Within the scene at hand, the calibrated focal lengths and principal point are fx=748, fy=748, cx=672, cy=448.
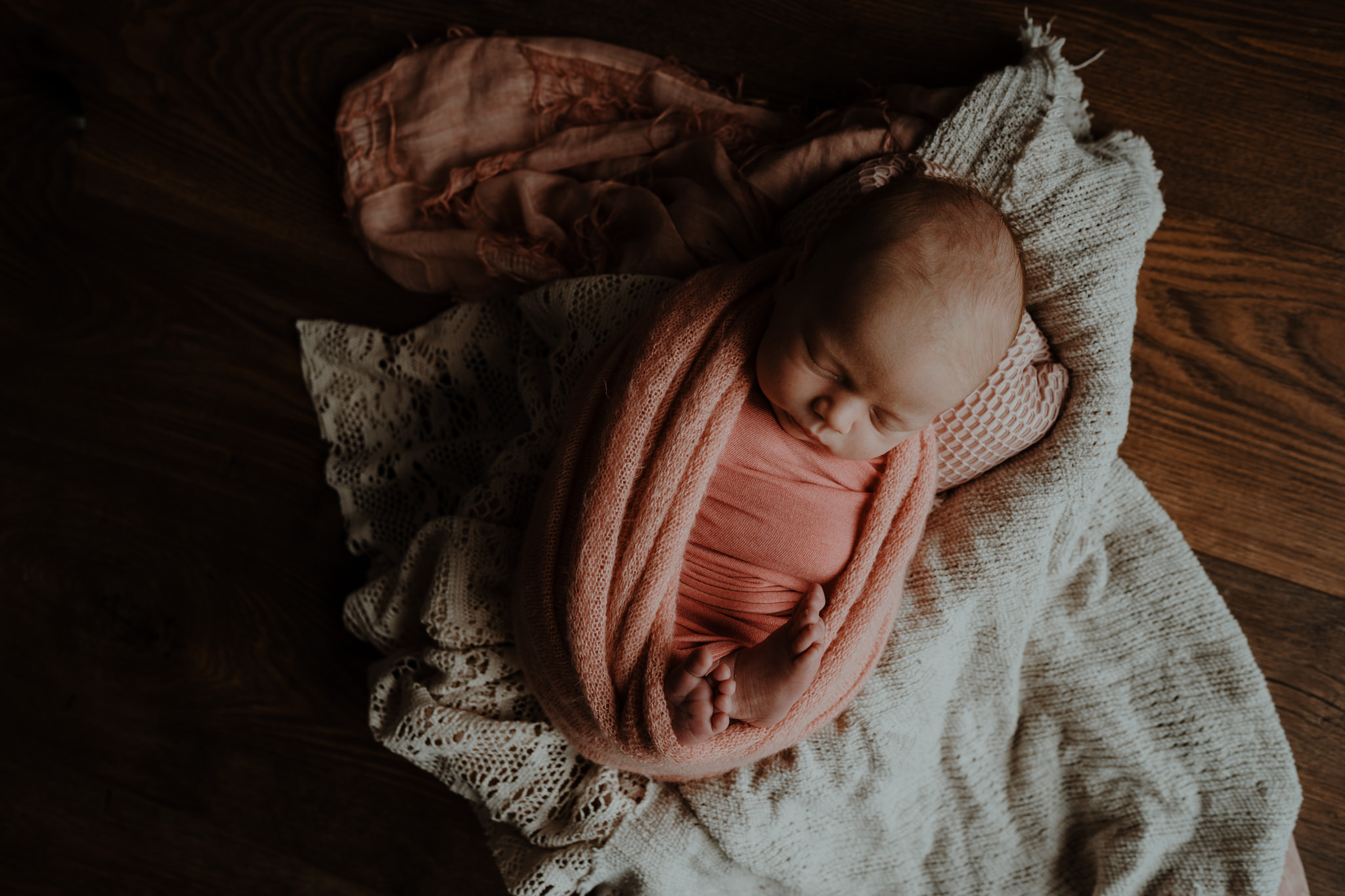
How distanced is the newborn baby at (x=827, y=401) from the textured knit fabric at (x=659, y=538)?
0.10 ft

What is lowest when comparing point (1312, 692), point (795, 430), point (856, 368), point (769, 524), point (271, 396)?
point (1312, 692)

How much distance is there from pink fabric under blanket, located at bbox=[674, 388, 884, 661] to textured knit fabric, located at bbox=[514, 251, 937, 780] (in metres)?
0.03

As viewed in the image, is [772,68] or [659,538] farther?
[772,68]

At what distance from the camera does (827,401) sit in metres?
0.79

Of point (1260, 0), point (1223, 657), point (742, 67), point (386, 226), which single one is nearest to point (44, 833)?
point (386, 226)

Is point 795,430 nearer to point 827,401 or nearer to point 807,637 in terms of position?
point 827,401

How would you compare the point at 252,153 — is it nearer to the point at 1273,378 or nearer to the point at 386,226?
the point at 386,226

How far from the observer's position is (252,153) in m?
1.27

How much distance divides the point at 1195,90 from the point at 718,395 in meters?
0.89

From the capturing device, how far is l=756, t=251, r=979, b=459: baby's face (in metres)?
0.74

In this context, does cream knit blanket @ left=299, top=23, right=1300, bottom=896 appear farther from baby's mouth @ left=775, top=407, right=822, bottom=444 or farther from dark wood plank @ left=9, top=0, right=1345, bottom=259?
baby's mouth @ left=775, top=407, right=822, bottom=444

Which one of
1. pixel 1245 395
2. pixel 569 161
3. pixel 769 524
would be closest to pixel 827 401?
pixel 769 524

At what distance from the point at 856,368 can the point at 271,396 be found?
100cm

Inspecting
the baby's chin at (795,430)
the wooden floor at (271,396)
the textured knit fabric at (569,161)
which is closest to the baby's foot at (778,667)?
the baby's chin at (795,430)
